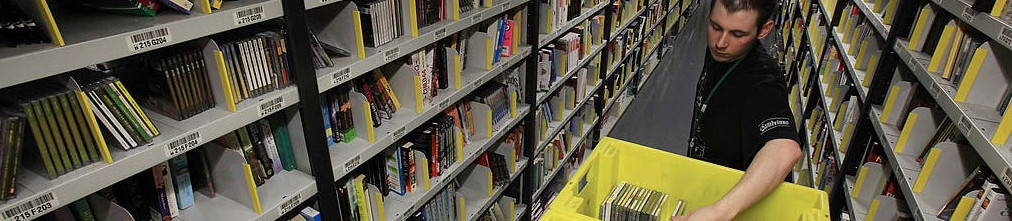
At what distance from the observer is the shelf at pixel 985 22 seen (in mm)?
1423

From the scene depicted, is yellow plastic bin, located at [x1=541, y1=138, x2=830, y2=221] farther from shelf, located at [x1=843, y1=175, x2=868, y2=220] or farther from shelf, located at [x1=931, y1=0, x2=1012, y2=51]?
shelf, located at [x1=843, y1=175, x2=868, y2=220]

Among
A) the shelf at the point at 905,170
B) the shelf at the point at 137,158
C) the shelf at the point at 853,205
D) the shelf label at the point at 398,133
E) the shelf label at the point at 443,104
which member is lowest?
the shelf at the point at 853,205

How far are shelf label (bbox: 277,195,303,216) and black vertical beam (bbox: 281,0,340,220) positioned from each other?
7 cm

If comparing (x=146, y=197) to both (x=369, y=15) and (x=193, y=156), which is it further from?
(x=369, y=15)

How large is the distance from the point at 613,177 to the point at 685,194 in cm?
20

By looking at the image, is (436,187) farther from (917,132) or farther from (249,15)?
(917,132)

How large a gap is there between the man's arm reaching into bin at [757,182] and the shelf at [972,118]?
47cm

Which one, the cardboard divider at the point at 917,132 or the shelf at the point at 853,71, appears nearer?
the cardboard divider at the point at 917,132

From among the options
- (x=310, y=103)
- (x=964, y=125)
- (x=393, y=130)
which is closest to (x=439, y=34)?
(x=393, y=130)

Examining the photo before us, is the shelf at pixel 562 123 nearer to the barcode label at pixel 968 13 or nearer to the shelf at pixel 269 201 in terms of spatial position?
the shelf at pixel 269 201

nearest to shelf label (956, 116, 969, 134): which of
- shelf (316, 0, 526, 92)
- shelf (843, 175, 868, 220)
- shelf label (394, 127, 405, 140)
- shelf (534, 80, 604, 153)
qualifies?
shelf (843, 175, 868, 220)

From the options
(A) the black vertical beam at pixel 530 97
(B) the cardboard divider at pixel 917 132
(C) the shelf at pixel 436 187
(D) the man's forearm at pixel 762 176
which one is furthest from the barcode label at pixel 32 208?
(B) the cardboard divider at pixel 917 132

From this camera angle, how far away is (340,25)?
177cm

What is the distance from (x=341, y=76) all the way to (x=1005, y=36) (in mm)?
1791
